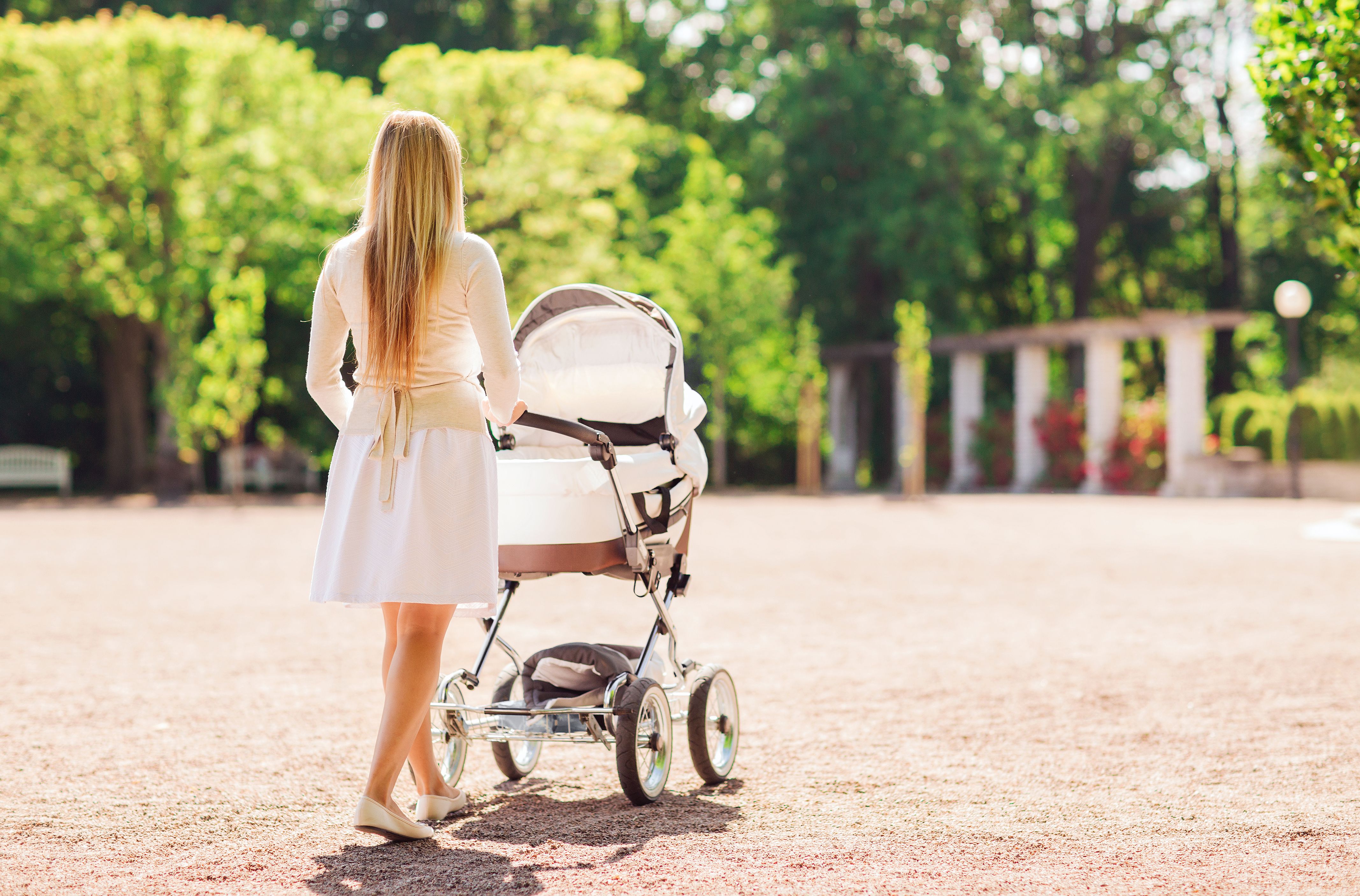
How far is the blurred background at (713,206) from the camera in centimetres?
2736

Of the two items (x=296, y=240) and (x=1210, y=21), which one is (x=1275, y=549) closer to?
(x=296, y=240)

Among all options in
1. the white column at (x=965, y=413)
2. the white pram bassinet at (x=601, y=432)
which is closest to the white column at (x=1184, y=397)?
the white column at (x=965, y=413)

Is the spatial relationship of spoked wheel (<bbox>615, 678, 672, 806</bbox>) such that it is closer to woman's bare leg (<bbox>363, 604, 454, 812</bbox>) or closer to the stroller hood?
woman's bare leg (<bbox>363, 604, 454, 812</bbox>)

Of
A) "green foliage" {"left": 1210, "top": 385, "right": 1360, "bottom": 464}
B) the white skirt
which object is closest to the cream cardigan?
the white skirt

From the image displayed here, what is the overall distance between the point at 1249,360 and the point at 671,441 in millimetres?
47267

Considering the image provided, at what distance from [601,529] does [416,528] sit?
91 cm

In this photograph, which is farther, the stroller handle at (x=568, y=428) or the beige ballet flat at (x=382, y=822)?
the stroller handle at (x=568, y=428)

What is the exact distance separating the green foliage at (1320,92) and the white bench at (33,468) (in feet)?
91.2

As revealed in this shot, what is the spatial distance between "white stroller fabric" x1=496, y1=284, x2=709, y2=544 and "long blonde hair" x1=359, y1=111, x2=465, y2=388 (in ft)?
2.47

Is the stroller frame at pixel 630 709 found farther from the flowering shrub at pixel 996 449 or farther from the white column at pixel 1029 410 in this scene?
the flowering shrub at pixel 996 449

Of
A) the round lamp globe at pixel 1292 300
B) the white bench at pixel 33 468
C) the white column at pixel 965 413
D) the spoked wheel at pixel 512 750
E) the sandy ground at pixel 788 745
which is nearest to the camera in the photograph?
the sandy ground at pixel 788 745

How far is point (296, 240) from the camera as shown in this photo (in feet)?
90.4

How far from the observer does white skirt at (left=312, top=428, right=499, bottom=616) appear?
13.5ft

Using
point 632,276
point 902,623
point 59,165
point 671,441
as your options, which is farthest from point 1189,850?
point 632,276
